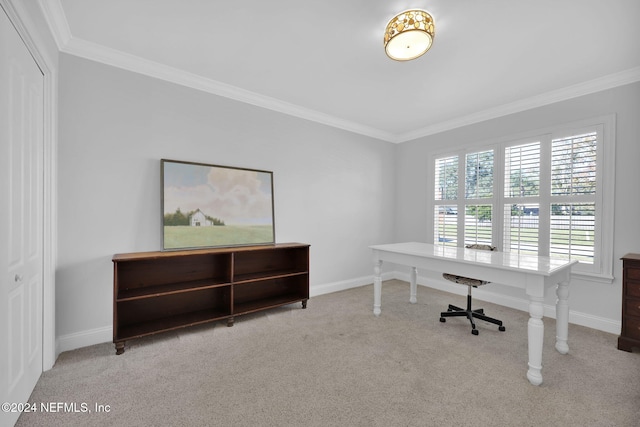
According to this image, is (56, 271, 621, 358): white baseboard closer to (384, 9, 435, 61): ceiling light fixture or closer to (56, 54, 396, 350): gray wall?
(56, 54, 396, 350): gray wall

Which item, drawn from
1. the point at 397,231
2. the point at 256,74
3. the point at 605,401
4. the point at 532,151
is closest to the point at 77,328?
the point at 256,74

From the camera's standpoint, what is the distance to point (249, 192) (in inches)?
132

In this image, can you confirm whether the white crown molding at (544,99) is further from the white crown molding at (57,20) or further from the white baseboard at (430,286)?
the white crown molding at (57,20)

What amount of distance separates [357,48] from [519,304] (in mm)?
3601

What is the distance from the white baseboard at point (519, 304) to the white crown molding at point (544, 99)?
2436mm

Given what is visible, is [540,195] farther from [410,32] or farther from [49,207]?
[49,207]

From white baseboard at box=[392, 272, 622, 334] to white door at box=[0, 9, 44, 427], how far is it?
463 centimetres

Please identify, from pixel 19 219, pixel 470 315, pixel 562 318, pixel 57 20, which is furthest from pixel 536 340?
pixel 57 20

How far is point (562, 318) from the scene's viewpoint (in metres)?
2.40

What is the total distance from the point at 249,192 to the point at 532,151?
141 inches

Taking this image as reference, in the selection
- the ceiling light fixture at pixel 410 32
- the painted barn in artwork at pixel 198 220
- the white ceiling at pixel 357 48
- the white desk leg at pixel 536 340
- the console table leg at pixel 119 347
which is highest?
the white ceiling at pixel 357 48

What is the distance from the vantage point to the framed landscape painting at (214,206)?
2832 millimetres

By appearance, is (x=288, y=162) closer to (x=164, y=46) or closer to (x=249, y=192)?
(x=249, y=192)

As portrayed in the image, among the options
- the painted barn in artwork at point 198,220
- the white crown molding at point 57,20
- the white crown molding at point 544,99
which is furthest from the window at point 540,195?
the white crown molding at point 57,20
